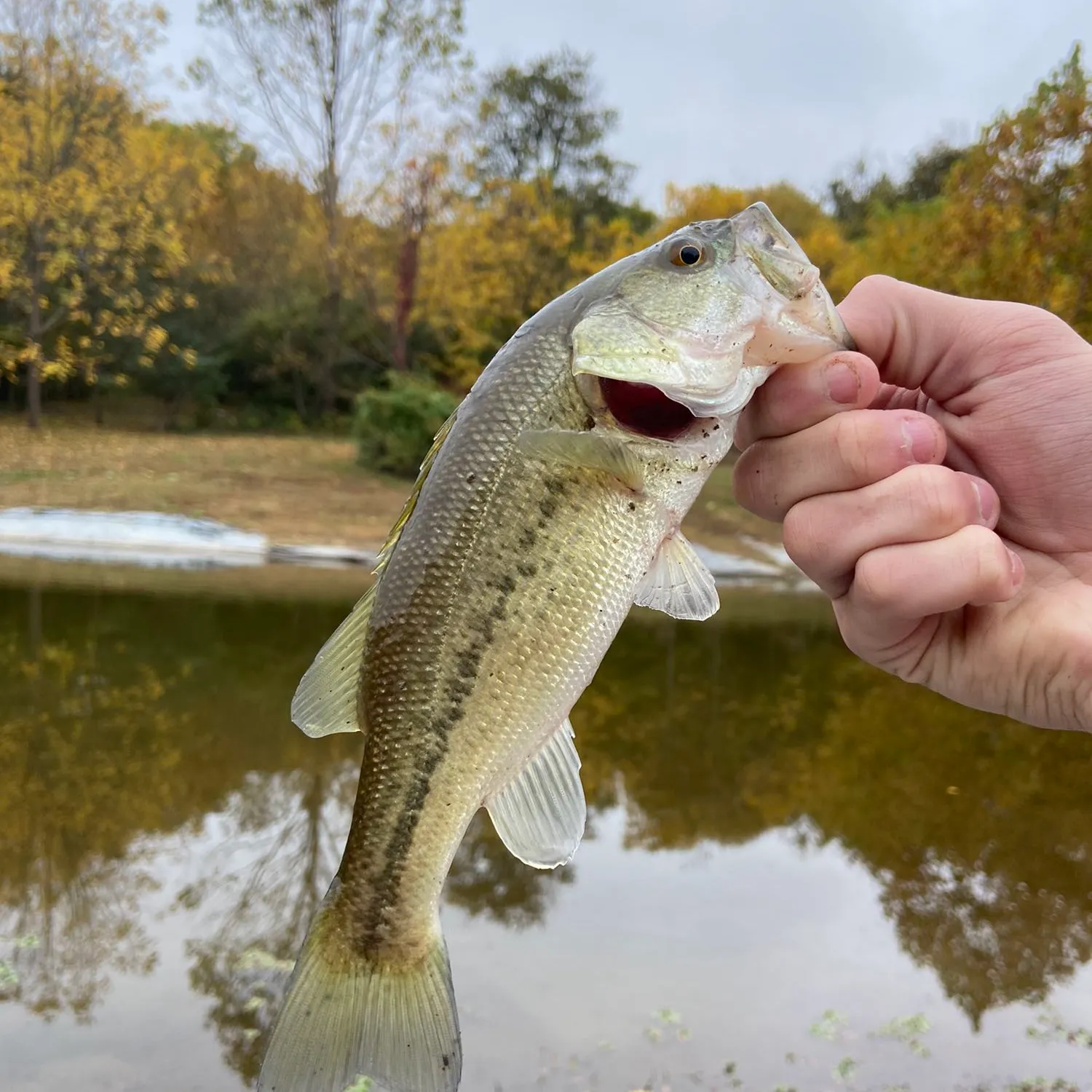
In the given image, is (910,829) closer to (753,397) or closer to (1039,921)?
(1039,921)

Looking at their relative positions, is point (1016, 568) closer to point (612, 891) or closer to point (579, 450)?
point (579, 450)

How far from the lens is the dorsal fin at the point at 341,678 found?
1.84 m

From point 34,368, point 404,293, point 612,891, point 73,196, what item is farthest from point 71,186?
point 612,891

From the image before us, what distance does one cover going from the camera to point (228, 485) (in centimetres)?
1669

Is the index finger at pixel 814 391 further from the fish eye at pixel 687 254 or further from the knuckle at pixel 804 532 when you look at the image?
the fish eye at pixel 687 254

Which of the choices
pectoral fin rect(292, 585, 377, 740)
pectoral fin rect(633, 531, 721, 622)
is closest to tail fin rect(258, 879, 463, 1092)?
pectoral fin rect(292, 585, 377, 740)

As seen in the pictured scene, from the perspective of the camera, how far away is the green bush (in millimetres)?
19125

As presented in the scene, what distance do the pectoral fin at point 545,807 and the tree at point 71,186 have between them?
2163 centimetres

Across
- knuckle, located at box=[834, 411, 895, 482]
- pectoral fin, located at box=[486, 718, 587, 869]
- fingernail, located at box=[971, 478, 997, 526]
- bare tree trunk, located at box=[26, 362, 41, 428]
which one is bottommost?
bare tree trunk, located at box=[26, 362, 41, 428]

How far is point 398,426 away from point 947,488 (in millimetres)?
18119

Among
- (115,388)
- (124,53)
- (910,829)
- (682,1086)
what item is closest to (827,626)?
(910,829)

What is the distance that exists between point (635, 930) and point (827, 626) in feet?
24.3

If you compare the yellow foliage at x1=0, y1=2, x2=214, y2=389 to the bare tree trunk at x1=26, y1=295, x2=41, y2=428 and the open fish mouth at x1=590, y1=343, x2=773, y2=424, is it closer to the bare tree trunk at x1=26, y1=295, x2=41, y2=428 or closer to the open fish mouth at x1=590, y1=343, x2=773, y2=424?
the bare tree trunk at x1=26, y1=295, x2=41, y2=428

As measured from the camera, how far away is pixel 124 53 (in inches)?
785
